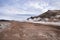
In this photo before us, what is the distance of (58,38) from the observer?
2592 millimetres

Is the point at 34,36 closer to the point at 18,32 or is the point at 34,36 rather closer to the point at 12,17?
the point at 18,32

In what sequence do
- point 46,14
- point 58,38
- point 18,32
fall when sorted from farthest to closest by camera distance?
point 46,14, point 18,32, point 58,38

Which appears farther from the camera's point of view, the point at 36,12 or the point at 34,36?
the point at 36,12

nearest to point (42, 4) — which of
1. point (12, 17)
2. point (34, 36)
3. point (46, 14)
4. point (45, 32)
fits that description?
point (46, 14)

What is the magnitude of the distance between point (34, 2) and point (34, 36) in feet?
5.90

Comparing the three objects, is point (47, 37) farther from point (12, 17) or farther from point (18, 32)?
point (12, 17)

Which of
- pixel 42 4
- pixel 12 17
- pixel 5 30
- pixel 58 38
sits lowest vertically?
pixel 58 38

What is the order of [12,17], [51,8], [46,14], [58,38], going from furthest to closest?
[46,14], [51,8], [12,17], [58,38]

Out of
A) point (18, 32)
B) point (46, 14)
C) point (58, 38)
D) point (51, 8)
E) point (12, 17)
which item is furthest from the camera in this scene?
point (46, 14)

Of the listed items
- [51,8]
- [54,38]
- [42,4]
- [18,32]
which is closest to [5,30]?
[18,32]

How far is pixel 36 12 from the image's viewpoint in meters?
4.37

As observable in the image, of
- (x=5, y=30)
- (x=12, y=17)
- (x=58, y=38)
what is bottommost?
(x=58, y=38)

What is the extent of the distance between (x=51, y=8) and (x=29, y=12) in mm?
805

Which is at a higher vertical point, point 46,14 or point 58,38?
point 46,14
